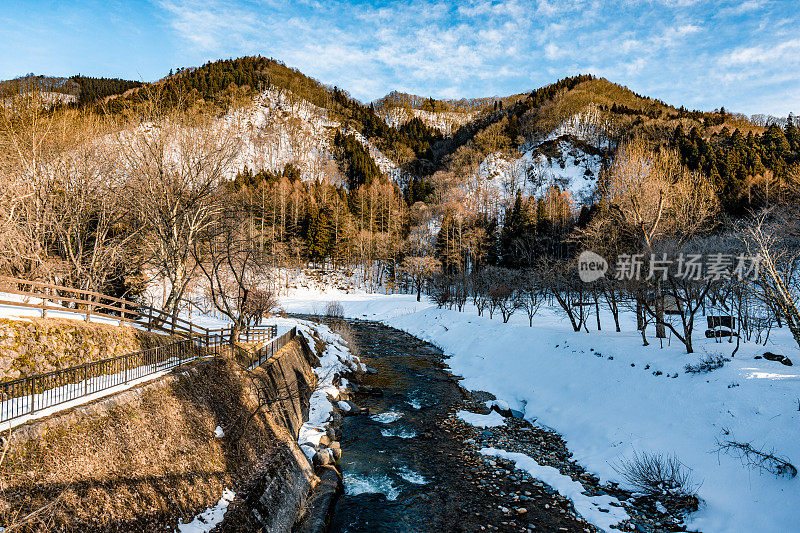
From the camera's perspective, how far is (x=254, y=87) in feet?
378

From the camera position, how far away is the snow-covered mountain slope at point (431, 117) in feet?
456

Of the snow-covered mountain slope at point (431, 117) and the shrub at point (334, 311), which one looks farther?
the snow-covered mountain slope at point (431, 117)

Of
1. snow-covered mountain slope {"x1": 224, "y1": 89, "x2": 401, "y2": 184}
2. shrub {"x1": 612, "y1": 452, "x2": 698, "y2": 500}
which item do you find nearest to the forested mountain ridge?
snow-covered mountain slope {"x1": 224, "y1": 89, "x2": 401, "y2": 184}

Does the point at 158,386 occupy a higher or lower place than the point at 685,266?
lower

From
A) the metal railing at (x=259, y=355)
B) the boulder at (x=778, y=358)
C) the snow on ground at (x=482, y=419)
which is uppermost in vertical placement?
the boulder at (x=778, y=358)

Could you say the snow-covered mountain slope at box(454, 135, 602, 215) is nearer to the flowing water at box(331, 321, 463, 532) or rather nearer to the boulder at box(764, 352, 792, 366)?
the flowing water at box(331, 321, 463, 532)

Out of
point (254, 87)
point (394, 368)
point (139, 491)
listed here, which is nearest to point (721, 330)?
point (394, 368)

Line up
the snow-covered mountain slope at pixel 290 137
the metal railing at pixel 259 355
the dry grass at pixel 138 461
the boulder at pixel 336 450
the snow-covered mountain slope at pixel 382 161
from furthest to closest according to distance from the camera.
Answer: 1. the snow-covered mountain slope at pixel 382 161
2. the snow-covered mountain slope at pixel 290 137
3. the metal railing at pixel 259 355
4. the boulder at pixel 336 450
5. the dry grass at pixel 138 461

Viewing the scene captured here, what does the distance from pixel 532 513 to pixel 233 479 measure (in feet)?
28.3

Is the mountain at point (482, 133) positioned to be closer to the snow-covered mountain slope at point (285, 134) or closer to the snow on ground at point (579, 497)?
the snow-covered mountain slope at point (285, 134)

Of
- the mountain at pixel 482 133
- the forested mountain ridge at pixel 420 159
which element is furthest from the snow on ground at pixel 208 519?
the mountain at pixel 482 133

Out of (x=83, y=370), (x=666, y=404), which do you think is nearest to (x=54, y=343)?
(x=83, y=370)

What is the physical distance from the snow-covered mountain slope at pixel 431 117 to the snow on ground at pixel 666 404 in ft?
422

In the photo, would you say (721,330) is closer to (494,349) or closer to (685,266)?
(685,266)
